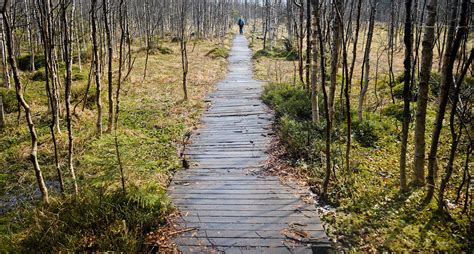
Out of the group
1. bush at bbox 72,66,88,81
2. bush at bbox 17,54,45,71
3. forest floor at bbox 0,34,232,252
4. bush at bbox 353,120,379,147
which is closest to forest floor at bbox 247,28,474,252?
bush at bbox 353,120,379,147

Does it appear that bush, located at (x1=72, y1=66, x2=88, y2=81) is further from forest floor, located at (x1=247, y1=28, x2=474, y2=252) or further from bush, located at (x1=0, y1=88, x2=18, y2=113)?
forest floor, located at (x1=247, y1=28, x2=474, y2=252)

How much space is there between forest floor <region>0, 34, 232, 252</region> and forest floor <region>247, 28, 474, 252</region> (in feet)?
8.82

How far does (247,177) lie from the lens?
6.98 m

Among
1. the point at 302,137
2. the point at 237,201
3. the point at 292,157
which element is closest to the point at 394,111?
the point at 302,137

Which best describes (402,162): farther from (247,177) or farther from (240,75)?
(240,75)

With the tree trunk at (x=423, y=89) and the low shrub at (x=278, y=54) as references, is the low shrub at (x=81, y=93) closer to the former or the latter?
the tree trunk at (x=423, y=89)

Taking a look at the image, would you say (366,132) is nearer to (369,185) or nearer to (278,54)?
(369,185)

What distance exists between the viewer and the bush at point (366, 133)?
8828 millimetres

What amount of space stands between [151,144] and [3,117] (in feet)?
15.1

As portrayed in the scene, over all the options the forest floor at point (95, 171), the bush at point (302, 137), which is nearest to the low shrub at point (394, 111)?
the bush at point (302, 137)

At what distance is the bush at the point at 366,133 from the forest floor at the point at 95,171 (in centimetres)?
465

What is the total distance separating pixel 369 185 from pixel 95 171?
5544mm

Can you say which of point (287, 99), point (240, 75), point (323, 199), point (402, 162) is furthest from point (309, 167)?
point (240, 75)

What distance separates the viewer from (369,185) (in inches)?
253
